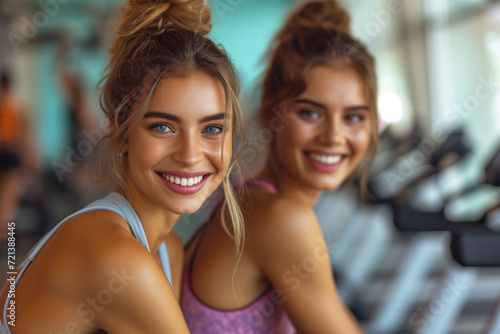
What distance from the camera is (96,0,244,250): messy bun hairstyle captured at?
34.3 inches

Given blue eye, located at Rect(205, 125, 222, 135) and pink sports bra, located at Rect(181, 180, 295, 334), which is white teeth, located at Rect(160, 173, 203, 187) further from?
pink sports bra, located at Rect(181, 180, 295, 334)

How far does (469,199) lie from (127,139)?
4124 millimetres

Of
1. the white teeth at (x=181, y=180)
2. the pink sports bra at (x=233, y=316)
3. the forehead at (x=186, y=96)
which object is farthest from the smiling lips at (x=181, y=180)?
→ the pink sports bra at (x=233, y=316)

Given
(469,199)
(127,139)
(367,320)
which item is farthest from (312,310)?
(469,199)

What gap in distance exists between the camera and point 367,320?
2736 millimetres

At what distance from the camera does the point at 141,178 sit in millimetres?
894

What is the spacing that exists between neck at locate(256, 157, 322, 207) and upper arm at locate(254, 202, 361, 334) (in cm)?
26

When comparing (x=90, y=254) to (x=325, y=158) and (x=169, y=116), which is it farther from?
(x=325, y=158)

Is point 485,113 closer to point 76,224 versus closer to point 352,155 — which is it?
point 352,155

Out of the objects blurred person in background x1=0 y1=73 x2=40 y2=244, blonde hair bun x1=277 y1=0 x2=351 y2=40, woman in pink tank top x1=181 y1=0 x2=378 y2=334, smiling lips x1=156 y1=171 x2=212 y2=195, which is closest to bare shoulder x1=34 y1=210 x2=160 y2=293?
smiling lips x1=156 y1=171 x2=212 y2=195

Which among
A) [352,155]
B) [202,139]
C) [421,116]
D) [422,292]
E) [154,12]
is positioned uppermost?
[154,12]

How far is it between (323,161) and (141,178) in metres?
0.61

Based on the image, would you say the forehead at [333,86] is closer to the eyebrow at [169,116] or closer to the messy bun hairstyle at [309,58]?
the messy bun hairstyle at [309,58]

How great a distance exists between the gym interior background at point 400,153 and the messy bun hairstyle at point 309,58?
0.30ft
